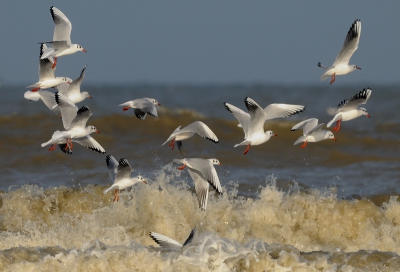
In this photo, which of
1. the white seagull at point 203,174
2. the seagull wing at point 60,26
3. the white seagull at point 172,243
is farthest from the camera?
the seagull wing at point 60,26

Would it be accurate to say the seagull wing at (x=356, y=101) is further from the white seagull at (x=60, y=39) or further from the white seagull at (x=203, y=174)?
the white seagull at (x=60, y=39)

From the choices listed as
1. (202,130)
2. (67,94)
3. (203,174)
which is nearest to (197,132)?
(202,130)

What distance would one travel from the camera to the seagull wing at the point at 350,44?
362 inches

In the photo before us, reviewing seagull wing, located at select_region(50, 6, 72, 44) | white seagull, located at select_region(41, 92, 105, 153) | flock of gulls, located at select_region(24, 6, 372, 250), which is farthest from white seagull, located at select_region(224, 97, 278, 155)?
seagull wing, located at select_region(50, 6, 72, 44)

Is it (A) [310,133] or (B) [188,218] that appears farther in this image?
(A) [310,133]

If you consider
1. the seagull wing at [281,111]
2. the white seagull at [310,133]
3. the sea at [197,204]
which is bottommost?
the sea at [197,204]

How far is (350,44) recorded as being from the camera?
30.8ft

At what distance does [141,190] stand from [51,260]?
3151 mm

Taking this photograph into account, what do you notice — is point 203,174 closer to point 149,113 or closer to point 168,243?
point 149,113

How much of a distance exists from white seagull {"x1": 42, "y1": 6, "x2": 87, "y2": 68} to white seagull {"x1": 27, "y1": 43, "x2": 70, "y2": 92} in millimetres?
130

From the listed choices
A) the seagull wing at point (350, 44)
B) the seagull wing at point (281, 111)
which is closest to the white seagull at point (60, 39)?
the seagull wing at point (281, 111)

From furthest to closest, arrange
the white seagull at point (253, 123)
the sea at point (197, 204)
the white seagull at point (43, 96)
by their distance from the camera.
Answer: the white seagull at point (43, 96) → the white seagull at point (253, 123) → the sea at point (197, 204)

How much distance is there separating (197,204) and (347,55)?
2.92 m

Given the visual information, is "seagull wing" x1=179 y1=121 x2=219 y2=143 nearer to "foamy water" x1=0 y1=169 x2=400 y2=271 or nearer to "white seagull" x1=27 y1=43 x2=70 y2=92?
"foamy water" x1=0 y1=169 x2=400 y2=271
